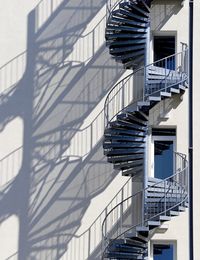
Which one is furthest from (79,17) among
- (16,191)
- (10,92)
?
(16,191)

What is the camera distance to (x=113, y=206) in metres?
27.4

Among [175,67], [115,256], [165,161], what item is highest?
[175,67]

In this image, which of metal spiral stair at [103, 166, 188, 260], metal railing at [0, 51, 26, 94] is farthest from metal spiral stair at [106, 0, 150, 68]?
metal spiral stair at [103, 166, 188, 260]

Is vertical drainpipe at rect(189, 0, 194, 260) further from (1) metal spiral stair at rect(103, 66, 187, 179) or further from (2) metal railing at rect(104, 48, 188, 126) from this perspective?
(1) metal spiral stair at rect(103, 66, 187, 179)

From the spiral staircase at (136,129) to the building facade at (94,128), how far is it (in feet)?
0.09

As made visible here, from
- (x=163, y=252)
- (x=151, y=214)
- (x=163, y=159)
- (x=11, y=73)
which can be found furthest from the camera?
(x=11, y=73)

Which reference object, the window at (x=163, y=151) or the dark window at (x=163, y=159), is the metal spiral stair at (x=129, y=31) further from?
the dark window at (x=163, y=159)

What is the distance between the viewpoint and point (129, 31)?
2761 cm

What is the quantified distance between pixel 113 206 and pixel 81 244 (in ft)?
3.73

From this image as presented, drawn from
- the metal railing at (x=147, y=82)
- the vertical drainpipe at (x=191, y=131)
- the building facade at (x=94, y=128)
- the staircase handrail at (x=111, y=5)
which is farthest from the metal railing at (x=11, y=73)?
the vertical drainpipe at (x=191, y=131)

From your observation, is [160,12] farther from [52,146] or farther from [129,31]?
[52,146]

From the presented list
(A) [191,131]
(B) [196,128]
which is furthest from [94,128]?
(B) [196,128]

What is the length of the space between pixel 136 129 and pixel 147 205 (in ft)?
5.86

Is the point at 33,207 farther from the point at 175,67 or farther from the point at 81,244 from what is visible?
the point at 175,67
